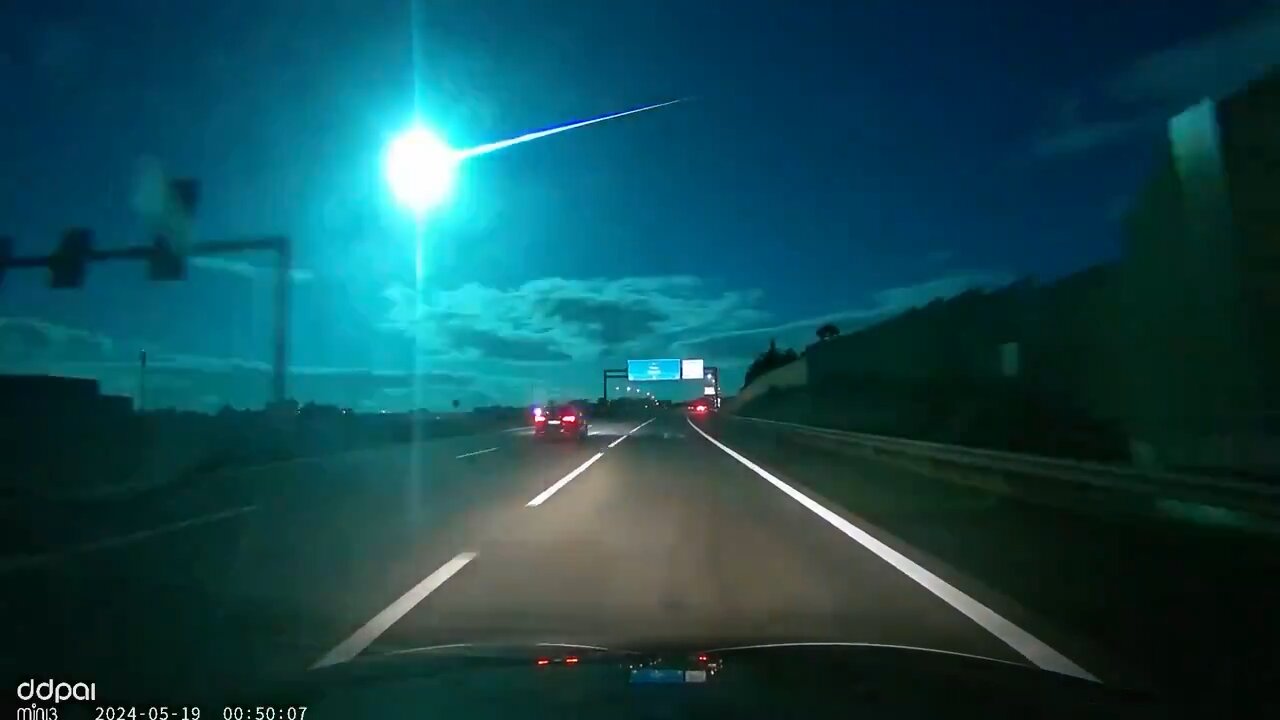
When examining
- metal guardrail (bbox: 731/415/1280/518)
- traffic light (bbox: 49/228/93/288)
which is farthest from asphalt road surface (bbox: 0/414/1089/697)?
traffic light (bbox: 49/228/93/288)

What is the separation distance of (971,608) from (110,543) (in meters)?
10.7

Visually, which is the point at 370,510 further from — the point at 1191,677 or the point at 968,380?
the point at 968,380

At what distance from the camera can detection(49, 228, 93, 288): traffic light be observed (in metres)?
26.2

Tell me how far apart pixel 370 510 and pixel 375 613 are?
9.93 metres

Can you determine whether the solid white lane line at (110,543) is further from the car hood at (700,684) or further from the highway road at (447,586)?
the car hood at (700,684)

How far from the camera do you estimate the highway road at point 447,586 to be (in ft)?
27.3

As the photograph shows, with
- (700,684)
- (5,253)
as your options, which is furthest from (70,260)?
(700,684)

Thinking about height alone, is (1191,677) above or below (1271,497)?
below

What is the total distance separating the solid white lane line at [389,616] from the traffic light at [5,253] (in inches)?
705

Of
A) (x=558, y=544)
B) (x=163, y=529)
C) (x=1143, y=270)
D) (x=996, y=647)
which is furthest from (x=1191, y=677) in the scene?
(x=1143, y=270)

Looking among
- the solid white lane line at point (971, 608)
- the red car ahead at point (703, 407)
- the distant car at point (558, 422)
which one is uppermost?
the red car ahead at point (703, 407)

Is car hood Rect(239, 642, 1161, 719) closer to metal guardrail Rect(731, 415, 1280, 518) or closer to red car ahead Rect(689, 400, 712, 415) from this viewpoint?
metal guardrail Rect(731, 415, 1280, 518)

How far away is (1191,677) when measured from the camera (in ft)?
23.9

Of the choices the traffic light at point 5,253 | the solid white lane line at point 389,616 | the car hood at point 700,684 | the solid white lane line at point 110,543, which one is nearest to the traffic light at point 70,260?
the traffic light at point 5,253
